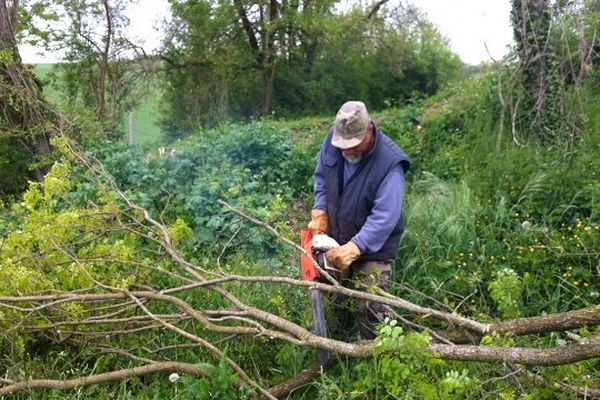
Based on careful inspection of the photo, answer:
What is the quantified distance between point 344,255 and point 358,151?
0.60 m

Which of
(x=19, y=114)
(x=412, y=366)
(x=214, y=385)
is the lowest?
(x=214, y=385)

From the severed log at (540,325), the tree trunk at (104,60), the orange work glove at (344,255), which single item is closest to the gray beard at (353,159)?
the orange work glove at (344,255)

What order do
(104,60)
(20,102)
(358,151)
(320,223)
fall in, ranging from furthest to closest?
(104,60) → (20,102) → (320,223) → (358,151)

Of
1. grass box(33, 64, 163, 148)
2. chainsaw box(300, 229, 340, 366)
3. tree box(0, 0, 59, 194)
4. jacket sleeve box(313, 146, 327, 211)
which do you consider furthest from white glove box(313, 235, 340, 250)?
grass box(33, 64, 163, 148)

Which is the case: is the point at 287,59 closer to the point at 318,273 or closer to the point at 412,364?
the point at 318,273

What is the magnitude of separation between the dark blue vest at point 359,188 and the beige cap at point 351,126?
0.43 ft

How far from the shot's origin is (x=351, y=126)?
3297 millimetres

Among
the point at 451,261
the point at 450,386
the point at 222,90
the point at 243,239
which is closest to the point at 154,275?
the point at 243,239

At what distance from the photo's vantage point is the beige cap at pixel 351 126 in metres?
3.29

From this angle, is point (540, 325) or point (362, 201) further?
point (362, 201)

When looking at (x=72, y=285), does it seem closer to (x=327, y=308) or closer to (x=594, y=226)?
(x=327, y=308)

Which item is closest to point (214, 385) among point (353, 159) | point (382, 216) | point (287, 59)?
point (382, 216)

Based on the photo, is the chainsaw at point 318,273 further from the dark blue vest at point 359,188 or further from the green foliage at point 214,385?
the green foliage at point 214,385

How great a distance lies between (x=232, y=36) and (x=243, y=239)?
45.8 feet
